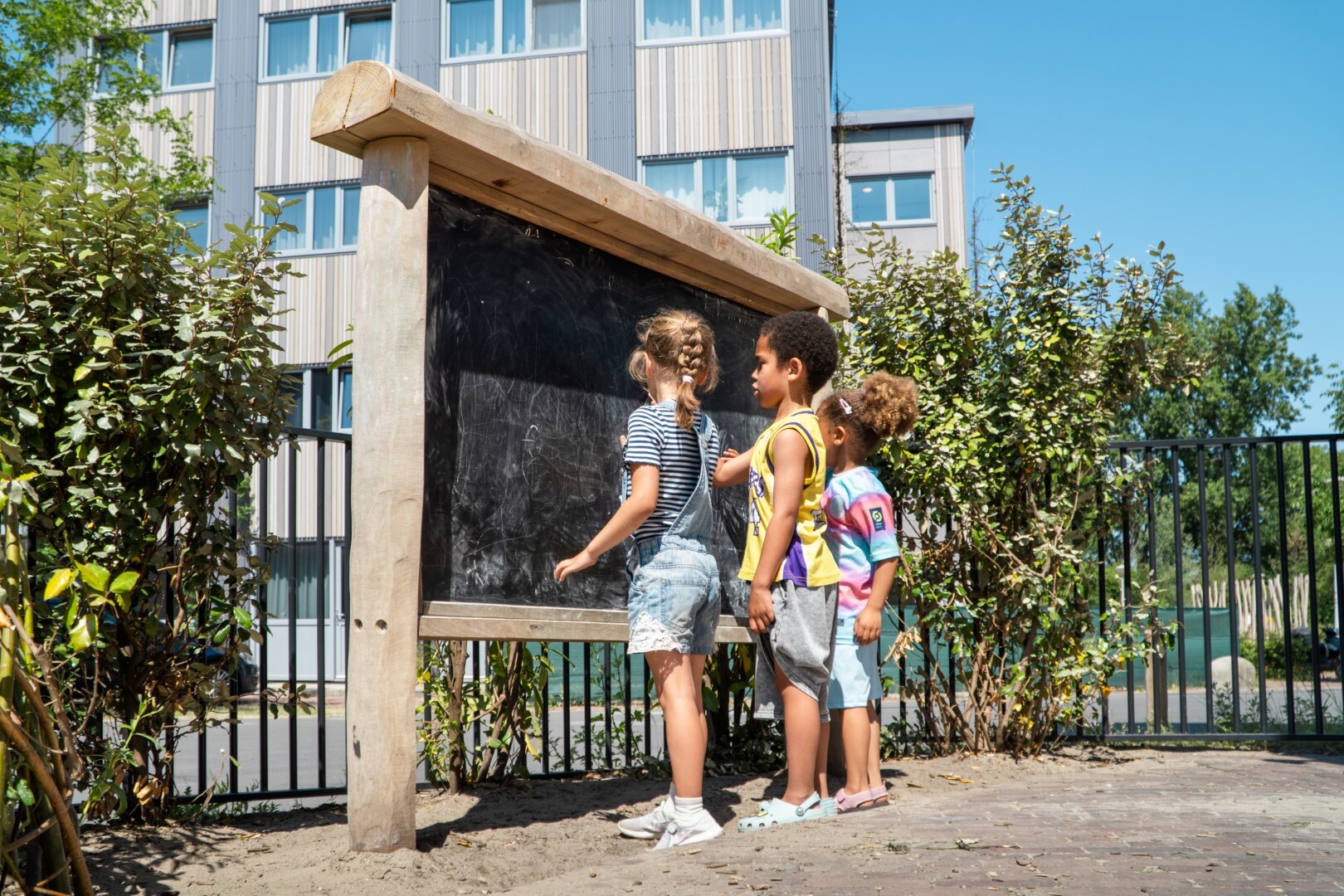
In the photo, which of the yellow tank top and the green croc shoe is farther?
the yellow tank top

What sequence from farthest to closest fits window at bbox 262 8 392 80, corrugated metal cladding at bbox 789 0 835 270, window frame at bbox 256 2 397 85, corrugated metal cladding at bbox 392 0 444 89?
window at bbox 262 8 392 80
window frame at bbox 256 2 397 85
corrugated metal cladding at bbox 392 0 444 89
corrugated metal cladding at bbox 789 0 835 270

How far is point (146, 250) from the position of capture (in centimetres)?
390

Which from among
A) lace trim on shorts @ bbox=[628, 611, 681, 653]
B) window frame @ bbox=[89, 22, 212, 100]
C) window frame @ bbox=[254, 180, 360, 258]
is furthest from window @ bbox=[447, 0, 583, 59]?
lace trim on shorts @ bbox=[628, 611, 681, 653]

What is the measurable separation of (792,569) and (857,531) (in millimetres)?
706

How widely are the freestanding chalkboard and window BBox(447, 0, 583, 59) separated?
17.0 meters

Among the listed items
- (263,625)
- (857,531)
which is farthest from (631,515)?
(263,625)

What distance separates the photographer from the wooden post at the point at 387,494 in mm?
3564

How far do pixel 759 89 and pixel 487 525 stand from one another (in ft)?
57.4

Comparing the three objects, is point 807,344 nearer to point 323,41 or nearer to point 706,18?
point 706,18

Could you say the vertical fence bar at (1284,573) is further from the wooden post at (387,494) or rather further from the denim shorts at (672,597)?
the wooden post at (387,494)

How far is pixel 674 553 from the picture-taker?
417 centimetres

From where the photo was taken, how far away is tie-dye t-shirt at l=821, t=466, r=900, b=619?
503 cm

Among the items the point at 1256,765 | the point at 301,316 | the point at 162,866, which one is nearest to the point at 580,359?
the point at 162,866

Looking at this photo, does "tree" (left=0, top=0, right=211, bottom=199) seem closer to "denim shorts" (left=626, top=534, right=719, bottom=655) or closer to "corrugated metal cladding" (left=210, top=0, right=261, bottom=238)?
"corrugated metal cladding" (left=210, top=0, right=261, bottom=238)
